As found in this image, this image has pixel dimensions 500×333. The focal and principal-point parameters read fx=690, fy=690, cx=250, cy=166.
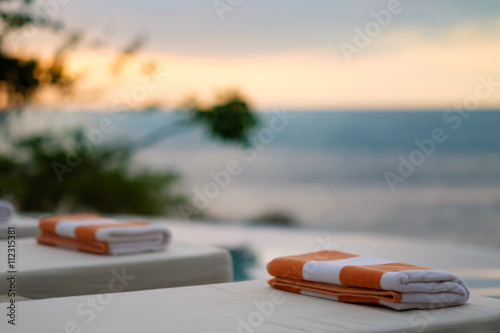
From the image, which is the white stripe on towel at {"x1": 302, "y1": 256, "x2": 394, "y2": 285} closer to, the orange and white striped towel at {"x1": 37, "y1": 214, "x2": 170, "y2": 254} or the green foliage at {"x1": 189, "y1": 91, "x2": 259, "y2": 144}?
the orange and white striped towel at {"x1": 37, "y1": 214, "x2": 170, "y2": 254}

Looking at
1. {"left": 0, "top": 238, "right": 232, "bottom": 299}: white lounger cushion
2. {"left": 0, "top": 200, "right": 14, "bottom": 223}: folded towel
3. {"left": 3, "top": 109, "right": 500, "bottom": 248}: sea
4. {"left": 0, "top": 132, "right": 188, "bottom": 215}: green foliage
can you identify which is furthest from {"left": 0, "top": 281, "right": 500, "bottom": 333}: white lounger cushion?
{"left": 3, "top": 109, "right": 500, "bottom": 248}: sea

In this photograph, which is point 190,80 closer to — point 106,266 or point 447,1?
point 447,1

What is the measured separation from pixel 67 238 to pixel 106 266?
1.65 feet

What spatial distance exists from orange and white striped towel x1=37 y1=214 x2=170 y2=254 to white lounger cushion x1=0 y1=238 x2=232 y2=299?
42mm

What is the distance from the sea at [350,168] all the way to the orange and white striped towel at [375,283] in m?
7.11

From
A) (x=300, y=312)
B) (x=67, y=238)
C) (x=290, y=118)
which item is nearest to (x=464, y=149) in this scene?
(x=290, y=118)

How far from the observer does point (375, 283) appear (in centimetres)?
206

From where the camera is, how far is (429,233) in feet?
34.1

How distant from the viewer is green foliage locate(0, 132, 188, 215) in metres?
8.18

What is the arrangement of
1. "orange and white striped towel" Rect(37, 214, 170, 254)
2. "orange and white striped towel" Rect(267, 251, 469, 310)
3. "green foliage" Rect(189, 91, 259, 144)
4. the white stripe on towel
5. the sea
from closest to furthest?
"orange and white striped towel" Rect(267, 251, 469, 310), the white stripe on towel, "orange and white striped towel" Rect(37, 214, 170, 254), "green foliage" Rect(189, 91, 259, 144), the sea

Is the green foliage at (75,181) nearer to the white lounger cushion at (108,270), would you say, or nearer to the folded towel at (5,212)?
the folded towel at (5,212)

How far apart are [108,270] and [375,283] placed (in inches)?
48.5

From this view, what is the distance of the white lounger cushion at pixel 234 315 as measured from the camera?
1.83 m

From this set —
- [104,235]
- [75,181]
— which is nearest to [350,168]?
[75,181]
